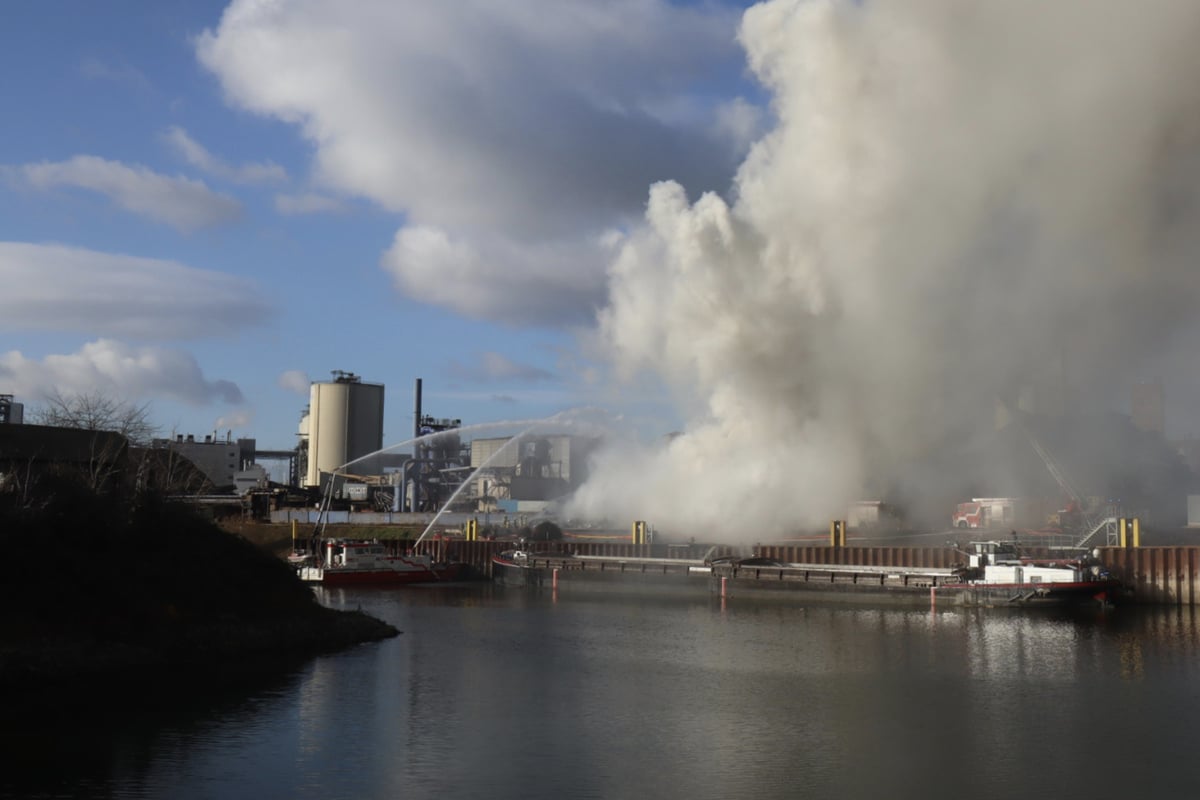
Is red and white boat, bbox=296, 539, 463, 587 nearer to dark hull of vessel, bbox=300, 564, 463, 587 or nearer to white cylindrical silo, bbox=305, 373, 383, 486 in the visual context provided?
dark hull of vessel, bbox=300, 564, 463, 587

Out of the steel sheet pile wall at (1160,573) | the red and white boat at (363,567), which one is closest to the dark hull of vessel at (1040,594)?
the steel sheet pile wall at (1160,573)

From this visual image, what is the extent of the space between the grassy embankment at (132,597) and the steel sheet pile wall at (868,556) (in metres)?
37.8

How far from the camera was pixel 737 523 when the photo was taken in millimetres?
81250

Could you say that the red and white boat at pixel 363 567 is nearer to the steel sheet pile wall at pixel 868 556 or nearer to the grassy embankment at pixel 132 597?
the steel sheet pile wall at pixel 868 556

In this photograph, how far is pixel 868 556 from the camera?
227ft

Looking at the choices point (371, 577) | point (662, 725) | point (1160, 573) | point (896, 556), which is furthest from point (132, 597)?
point (1160, 573)

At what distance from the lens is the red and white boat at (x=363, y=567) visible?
232 feet

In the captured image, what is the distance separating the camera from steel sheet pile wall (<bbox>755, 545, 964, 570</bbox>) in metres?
65.7

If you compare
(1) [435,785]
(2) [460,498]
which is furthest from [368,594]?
(2) [460,498]

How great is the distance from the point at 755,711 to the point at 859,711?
2.92m

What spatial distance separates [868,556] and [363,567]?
34.1 metres

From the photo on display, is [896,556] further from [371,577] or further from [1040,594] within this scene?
[371,577]

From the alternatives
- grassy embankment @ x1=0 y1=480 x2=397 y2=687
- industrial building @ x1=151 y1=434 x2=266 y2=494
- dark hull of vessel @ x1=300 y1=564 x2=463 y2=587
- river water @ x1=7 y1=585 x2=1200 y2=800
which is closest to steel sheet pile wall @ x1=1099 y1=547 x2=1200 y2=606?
river water @ x1=7 y1=585 x2=1200 y2=800

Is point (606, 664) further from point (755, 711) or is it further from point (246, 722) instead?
point (246, 722)
